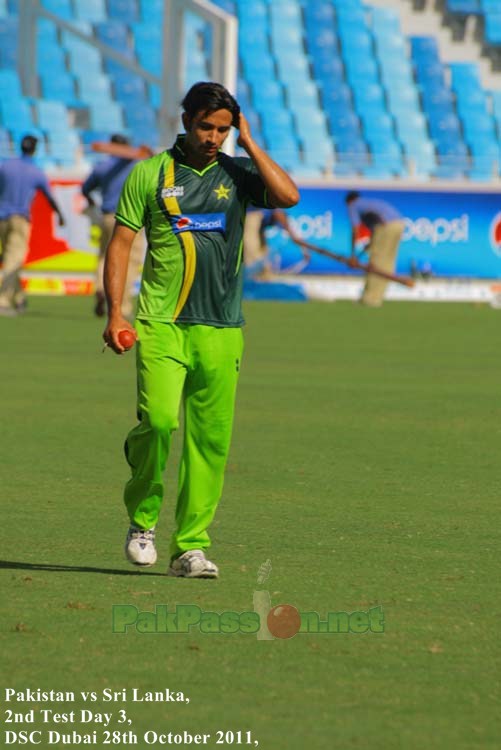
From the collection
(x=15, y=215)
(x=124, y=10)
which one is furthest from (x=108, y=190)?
(x=124, y=10)

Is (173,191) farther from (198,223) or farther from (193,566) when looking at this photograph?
(193,566)

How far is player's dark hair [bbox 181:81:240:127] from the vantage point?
6602mm

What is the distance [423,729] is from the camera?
15.3 feet

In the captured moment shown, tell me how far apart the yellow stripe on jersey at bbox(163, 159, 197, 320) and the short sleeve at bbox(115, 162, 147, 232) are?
0.09 m

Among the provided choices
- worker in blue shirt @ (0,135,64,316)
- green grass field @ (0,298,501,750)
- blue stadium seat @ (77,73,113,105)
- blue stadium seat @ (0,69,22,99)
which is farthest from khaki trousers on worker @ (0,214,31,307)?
blue stadium seat @ (77,73,113,105)

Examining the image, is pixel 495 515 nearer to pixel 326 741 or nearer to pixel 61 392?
pixel 326 741

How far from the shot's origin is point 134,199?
682 centimetres

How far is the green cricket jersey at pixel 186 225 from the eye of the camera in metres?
6.82

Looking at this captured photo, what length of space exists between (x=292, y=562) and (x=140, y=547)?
0.67m

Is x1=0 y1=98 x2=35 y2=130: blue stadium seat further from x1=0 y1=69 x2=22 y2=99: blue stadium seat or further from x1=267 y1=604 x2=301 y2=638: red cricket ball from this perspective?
x1=267 y1=604 x2=301 y2=638: red cricket ball

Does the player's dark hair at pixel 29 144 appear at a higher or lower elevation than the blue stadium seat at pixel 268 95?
lower

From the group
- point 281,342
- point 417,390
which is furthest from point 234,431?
point 281,342

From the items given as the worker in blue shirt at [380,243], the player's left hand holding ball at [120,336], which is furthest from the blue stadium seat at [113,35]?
the player's left hand holding ball at [120,336]

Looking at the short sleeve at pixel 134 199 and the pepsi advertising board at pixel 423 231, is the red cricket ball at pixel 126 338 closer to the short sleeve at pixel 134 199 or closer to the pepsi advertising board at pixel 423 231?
the short sleeve at pixel 134 199
